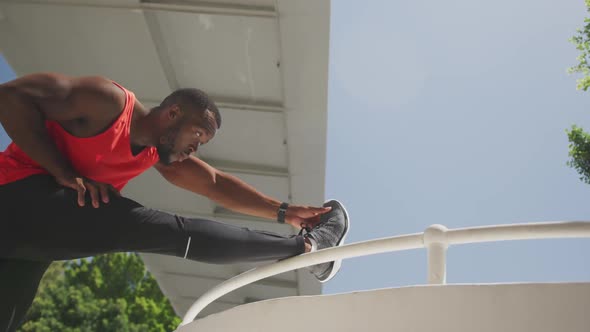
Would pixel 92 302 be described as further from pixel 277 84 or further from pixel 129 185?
pixel 277 84

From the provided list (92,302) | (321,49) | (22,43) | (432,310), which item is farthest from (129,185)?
(92,302)

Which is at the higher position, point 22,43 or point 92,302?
point 92,302

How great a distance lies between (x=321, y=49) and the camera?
5.44 meters

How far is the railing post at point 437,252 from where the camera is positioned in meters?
1.94

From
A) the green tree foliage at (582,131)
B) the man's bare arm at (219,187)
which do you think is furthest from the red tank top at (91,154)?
the green tree foliage at (582,131)

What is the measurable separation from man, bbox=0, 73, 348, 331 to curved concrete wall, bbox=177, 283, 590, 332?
2.48 ft

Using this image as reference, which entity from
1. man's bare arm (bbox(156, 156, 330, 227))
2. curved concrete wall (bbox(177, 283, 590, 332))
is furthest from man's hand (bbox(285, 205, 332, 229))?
curved concrete wall (bbox(177, 283, 590, 332))

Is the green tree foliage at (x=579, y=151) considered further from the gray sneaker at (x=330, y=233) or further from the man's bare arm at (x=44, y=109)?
the man's bare arm at (x=44, y=109)

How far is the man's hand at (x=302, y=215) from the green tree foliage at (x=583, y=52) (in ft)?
30.8

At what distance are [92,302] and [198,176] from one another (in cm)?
1848

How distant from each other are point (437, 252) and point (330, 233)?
122 cm

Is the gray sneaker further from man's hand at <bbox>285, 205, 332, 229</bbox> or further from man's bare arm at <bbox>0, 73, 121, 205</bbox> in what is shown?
man's bare arm at <bbox>0, 73, 121, 205</bbox>

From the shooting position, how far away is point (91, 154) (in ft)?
9.25

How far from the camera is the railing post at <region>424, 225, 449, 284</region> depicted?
1.94 meters
